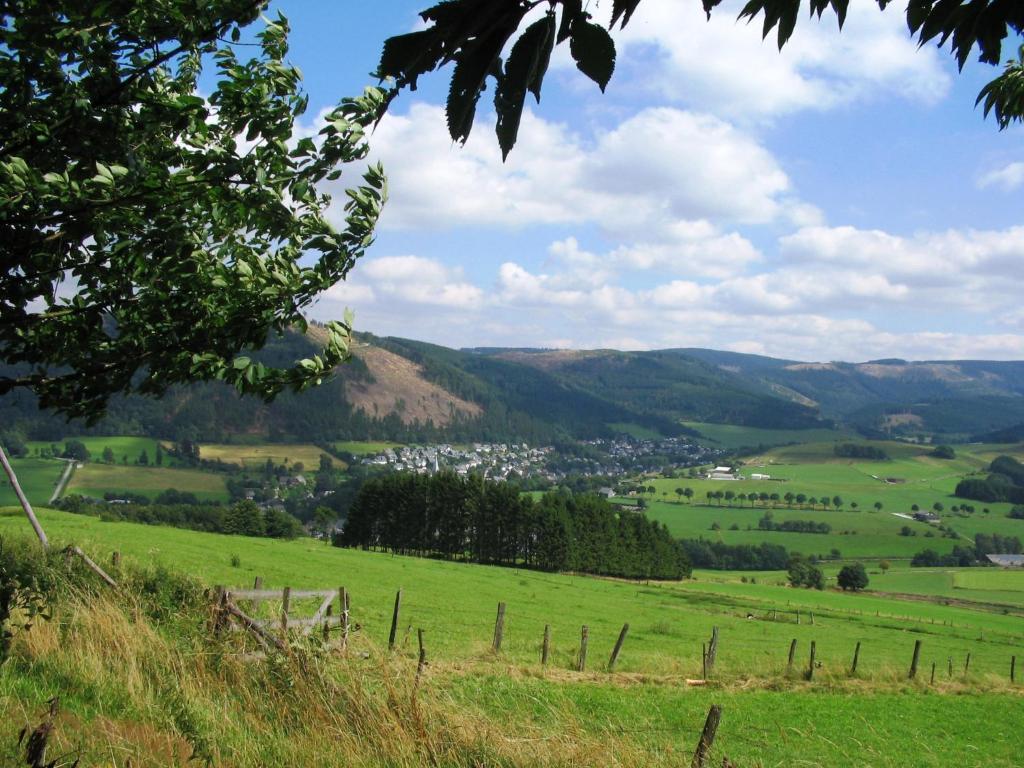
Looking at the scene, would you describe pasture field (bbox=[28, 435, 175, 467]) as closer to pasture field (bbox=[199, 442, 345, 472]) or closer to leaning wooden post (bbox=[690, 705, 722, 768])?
pasture field (bbox=[199, 442, 345, 472])

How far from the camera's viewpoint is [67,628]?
8008 mm

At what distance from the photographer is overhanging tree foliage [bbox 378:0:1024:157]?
1.38 meters

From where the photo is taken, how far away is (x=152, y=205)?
375cm

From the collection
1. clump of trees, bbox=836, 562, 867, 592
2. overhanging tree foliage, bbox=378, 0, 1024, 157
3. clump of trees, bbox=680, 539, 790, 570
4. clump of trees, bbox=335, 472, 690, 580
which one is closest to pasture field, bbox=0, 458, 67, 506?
clump of trees, bbox=335, 472, 690, 580

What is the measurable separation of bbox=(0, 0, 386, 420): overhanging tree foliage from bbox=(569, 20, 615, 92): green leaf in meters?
2.39

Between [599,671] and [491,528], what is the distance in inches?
2596

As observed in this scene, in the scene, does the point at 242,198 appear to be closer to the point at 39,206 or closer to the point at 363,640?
the point at 39,206

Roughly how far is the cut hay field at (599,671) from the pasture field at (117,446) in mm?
116581

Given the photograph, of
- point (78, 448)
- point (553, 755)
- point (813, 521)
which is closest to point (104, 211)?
point (553, 755)

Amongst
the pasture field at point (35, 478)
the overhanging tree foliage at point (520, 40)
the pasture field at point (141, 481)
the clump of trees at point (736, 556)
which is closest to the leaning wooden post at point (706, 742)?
the overhanging tree foliage at point (520, 40)

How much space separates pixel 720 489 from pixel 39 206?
186 meters

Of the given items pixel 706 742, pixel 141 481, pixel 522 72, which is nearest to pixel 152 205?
pixel 522 72

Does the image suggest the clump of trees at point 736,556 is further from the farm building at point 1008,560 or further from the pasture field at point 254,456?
the pasture field at point 254,456

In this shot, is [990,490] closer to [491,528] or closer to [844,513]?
[844,513]
